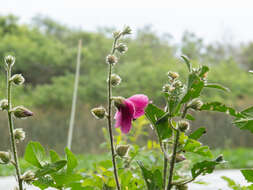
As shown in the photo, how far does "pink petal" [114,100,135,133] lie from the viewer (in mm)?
415

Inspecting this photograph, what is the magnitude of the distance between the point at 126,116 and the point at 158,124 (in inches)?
2.5

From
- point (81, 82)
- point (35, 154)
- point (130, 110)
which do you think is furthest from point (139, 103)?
point (81, 82)

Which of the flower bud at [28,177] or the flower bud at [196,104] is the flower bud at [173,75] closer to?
the flower bud at [196,104]

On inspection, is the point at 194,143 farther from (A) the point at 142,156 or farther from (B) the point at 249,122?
(A) the point at 142,156

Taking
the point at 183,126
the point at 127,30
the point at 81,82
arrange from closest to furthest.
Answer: the point at 183,126
the point at 127,30
the point at 81,82

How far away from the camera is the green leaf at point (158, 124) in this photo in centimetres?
37

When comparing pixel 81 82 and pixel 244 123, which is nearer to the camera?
pixel 244 123

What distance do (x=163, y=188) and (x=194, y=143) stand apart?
6 centimetres

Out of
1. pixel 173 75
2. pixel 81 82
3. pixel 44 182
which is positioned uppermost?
pixel 173 75

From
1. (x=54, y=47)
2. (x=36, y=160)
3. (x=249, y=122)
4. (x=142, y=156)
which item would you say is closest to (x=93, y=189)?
(x=36, y=160)

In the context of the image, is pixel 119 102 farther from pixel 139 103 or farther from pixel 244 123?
pixel 244 123

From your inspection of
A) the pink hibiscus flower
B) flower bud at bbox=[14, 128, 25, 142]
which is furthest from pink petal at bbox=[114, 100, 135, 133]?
flower bud at bbox=[14, 128, 25, 142]

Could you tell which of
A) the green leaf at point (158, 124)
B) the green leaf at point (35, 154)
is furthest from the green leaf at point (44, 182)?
the green leaf at point (158, 124)

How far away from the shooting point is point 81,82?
9.72 metres
